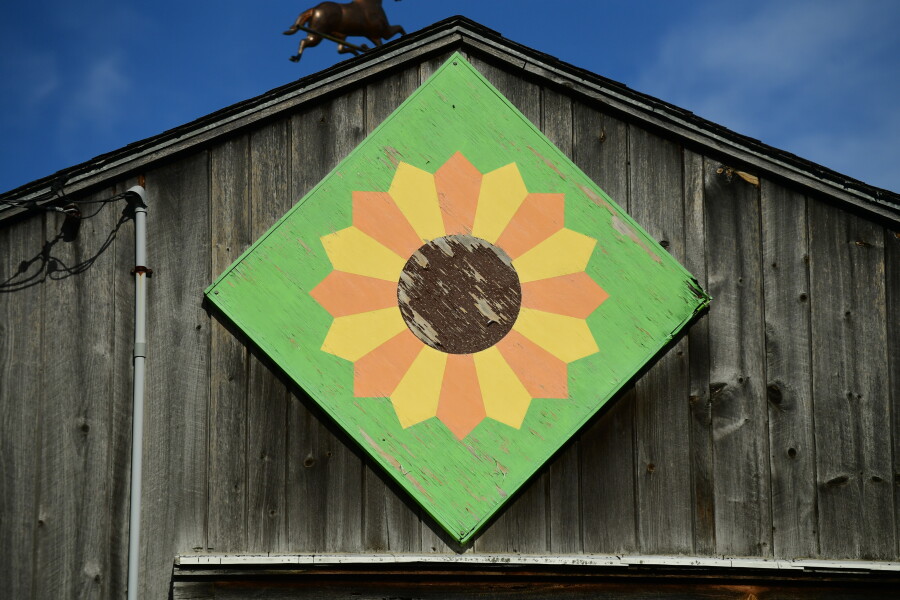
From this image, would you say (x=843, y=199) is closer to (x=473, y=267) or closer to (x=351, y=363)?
(x=473, y=267)

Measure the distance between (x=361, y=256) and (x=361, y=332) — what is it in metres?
0.39

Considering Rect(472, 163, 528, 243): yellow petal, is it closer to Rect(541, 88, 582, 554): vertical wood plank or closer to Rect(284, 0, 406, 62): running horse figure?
Rect(541, 88, 582, 554): vertical wood plank

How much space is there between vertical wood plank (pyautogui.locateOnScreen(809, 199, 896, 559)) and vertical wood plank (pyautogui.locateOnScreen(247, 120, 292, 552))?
2742mm

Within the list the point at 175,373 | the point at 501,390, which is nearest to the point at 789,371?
the point at 501,390

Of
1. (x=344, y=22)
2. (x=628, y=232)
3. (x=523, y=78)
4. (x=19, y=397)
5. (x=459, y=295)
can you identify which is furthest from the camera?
(x=344, y=22)

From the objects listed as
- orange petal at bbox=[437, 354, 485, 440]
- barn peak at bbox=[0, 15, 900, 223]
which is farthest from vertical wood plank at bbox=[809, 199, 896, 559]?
orange petal at bbox=[437, 354, 485, 440]

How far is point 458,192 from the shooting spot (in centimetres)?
485

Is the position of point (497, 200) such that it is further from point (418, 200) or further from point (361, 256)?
point (361, 256)

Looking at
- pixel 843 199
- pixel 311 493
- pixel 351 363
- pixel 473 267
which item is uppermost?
pixel 843 199

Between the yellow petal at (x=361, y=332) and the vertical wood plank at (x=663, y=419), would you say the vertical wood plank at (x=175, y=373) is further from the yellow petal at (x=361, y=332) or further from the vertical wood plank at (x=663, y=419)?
the vertical wood plank at (x=663, y=419)

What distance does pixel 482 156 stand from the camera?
16.1ft

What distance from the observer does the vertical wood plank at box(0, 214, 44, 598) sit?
176 inches

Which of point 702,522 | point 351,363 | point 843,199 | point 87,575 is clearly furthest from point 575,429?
point 87,575

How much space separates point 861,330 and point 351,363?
2678 mm
